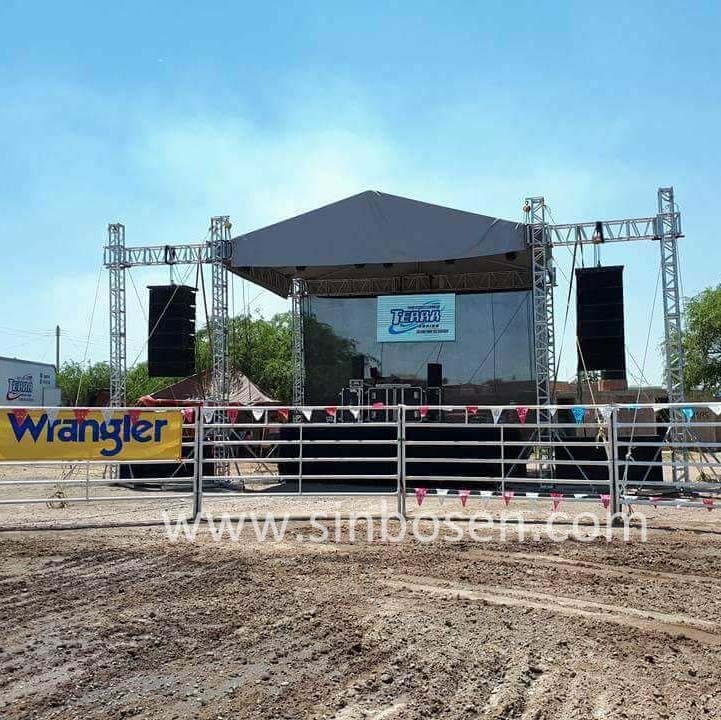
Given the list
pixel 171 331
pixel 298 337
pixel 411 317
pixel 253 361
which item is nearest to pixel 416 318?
pixel 411 317

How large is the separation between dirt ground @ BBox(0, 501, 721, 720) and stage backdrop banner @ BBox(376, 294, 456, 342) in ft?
36.6

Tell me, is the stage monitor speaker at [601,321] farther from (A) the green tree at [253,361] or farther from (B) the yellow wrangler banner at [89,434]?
(A) the green tree at [253,361]

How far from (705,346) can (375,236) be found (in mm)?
20207

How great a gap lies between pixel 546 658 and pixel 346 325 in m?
16.4

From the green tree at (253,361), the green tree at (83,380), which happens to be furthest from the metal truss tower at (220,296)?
the green tree at (83,380)

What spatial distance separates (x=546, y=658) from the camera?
3684 mm

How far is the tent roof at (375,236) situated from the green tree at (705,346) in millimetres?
18114

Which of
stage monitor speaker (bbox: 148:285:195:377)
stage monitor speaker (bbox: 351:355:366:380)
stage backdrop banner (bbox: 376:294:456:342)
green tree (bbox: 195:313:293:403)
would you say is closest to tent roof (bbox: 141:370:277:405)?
stage monitor speaker (bbox: 351:355:366:380)

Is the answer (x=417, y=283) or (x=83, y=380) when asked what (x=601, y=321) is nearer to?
(x=417, y=283)

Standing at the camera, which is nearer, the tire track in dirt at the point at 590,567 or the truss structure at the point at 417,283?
the tire track in dirt at the point at 590,567

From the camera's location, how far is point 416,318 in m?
17.8

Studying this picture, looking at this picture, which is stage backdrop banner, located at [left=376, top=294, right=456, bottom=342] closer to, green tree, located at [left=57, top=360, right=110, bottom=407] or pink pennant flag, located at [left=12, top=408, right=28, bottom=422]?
pink pennant flag, located at [left=12, top=408, right=28, bottom=422]

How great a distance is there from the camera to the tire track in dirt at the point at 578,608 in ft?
13.7

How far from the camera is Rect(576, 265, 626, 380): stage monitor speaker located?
14.0m
